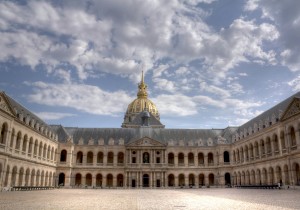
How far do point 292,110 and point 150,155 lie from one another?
42367 millimetres

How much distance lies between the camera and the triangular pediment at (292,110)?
152 ft

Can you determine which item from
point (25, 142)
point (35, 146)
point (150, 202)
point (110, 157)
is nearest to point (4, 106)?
point (25, 142)

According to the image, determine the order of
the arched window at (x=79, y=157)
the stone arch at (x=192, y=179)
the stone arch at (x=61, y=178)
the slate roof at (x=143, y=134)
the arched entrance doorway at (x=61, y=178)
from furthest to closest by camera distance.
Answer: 1. the slate roof at (x=143, y=134)
2. the stone arch at (x=192, y=179)
3. the arched window at (x=79, y=157)
4. the arched entrance doorway at (x=61, y=178)
5. the stone arch at (x=61, y=178)

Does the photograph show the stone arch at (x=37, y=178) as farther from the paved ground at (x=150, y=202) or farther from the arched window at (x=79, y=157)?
the paved ground at (x=150, y=202)

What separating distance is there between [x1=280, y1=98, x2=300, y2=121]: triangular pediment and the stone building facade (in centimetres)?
554

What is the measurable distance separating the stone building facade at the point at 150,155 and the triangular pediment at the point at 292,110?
18.2 ft

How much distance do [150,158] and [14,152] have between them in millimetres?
40068

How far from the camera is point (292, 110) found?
4816 centimetres

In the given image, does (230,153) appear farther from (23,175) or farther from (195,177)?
(23,175)

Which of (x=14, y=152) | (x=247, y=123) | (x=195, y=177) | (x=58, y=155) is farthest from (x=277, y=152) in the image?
(x=58, y=155)

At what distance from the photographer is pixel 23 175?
53.3 metres

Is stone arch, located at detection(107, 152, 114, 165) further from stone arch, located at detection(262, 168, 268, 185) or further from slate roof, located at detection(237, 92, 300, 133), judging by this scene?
stone arch, located at detection(262, 168, 268, 185)

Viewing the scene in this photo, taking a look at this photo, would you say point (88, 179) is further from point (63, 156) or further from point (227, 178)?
point (227, 178)

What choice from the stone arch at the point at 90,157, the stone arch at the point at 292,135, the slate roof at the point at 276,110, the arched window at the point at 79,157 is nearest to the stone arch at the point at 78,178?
the arched window at the point at 79,157
